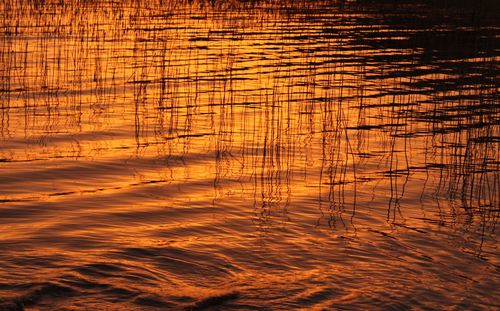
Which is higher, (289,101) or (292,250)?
(289,101)

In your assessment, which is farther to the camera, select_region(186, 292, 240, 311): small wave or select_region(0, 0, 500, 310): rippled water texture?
select_region(0, 0, 500, 310): rippled water texture

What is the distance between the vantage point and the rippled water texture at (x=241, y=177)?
23.0 feet

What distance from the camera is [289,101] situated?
14.7 meters

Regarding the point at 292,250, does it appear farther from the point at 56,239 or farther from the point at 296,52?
the point at 296,52

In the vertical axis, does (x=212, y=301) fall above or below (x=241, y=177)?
below

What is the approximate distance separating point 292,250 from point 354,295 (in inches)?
48.1

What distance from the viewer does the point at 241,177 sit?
10.5 meters

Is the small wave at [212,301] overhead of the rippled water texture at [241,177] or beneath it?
beneath

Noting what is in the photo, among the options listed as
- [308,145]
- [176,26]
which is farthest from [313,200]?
[176,26]

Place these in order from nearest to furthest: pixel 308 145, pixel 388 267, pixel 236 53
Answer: pixel 388 267
pixel 308 145
pixel 236 53

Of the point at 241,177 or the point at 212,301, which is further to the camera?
the point at 241,177

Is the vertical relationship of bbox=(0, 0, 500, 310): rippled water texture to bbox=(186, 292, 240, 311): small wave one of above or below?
above

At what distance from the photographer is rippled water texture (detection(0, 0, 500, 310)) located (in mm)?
6996

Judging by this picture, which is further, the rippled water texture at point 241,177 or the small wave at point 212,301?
the rippled water texture at point 241,177
